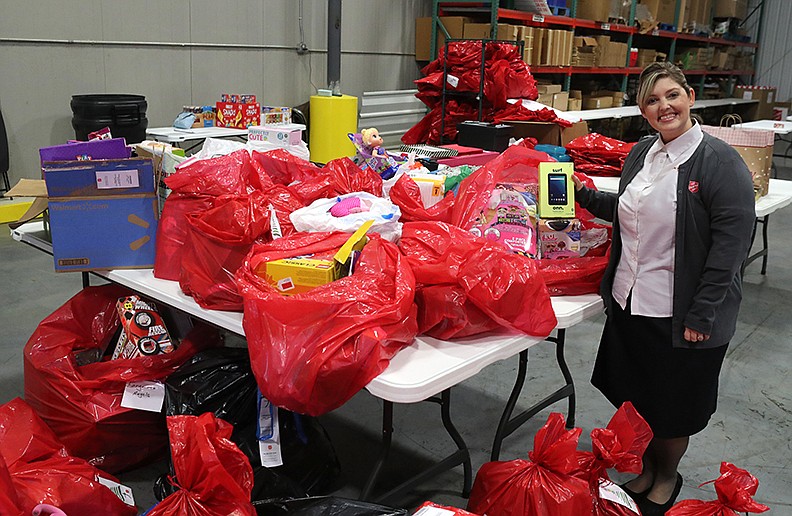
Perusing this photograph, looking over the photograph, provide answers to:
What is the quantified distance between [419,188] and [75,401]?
1.28 meters

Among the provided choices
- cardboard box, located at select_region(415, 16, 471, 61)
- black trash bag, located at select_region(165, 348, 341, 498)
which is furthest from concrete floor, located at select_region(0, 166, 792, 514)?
cardboard box, located at select_region(415, 16, 471, 61)

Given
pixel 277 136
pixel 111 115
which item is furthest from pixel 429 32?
pixel 277 136

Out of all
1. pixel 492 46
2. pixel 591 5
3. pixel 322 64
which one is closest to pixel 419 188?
pixel 492 46

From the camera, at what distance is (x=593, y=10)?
8242mm

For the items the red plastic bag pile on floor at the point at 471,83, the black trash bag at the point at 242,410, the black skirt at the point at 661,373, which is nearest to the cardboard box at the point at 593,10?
the red plastic bag pile on floor at the point at 471,83

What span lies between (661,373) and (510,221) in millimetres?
620

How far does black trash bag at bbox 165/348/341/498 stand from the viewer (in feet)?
6.76

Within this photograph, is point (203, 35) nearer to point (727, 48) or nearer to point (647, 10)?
point (647, 10)

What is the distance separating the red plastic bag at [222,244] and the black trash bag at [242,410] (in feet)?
0.78

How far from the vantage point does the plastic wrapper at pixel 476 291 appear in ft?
5.72

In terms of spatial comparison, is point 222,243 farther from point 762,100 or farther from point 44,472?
point 762,100

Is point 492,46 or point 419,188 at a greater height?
point 492,46

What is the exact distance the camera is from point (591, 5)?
8234 mm

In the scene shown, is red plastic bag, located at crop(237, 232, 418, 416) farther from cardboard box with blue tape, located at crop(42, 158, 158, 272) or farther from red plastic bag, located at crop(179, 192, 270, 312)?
cardboard box with blue tape, located at crop(42, 158, 158, 272)
